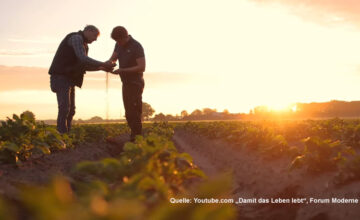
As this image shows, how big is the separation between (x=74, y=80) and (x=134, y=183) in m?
6.24

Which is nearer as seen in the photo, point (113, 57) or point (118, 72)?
point (118, 72)

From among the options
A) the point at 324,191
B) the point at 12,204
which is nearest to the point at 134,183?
the point at 12,204

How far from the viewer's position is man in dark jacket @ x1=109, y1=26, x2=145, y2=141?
7.04 metres

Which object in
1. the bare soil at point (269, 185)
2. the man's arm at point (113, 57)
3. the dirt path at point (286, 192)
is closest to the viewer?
the bare soil at point (269, 185)

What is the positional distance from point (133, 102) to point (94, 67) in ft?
3.66

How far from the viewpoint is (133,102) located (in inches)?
283

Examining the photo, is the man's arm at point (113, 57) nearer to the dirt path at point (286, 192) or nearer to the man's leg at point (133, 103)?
the man's leg at point (133, 103)

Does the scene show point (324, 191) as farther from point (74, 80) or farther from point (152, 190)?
point (74, 80)

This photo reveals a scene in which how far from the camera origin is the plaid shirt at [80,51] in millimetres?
7250

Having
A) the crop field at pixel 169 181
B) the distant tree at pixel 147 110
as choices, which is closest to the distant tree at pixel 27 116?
the crop field at pixel 169 181

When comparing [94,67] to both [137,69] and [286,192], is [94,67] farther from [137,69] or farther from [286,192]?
[286,192]

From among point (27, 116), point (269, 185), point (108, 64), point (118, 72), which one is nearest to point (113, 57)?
point (108, 64)

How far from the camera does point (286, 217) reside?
4004 mm

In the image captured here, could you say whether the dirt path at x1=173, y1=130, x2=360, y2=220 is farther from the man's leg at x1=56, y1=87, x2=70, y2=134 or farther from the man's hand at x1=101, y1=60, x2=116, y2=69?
the man's leg at x1=56, y1=87, x2=70, y2=134
